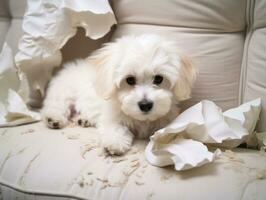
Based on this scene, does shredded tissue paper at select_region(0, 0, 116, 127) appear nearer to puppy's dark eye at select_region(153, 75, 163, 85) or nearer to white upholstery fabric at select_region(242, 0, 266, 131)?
puppy's dark eye at select_region(153, 75, 163, 85)

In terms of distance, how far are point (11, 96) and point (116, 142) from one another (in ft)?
2.34

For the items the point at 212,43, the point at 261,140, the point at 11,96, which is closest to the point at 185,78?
the point at 212,43

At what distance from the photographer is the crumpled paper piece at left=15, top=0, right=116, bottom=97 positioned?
173cm

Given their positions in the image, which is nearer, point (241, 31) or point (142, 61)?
point (142, 61)

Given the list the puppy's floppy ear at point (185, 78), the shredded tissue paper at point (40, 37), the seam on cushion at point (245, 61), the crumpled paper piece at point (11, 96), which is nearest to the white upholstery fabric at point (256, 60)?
the seam on cushion at point (245, 61)

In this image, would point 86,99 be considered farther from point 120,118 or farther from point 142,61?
point 142,61

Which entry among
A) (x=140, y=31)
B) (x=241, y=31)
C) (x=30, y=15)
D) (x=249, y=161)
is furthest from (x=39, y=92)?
(x=249, y=161)

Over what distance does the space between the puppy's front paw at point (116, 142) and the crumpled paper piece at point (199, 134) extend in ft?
0.29

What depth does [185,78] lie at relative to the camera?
144 centimetres

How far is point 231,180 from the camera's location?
1093 millimetres

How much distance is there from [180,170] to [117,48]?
54cm

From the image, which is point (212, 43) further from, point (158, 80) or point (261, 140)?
point (261, 140)

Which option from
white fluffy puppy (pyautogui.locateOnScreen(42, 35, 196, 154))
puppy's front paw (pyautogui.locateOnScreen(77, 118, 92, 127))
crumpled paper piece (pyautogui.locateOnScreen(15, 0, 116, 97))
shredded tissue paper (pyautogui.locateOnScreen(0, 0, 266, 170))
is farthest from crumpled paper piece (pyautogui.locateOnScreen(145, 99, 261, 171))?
crumpled paper piece (pyautogui.locateOnScreen(15, 0, 116, 97))

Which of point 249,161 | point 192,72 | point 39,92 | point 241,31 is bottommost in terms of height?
point 39,92
